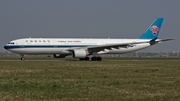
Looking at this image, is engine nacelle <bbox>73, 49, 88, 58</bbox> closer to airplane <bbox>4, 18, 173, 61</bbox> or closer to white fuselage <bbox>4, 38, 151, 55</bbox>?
airplane <bbox>4, 18, 173, 61</bbox>

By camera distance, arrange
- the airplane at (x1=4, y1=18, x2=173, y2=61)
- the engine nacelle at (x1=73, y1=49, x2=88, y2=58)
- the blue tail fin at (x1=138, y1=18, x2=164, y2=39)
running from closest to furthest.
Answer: the engine nacelle at (x1=73, y1=49, x2=88, y2=58) → the airplane at (x1=4, y1=18, x2=173, y2=61) → the blue tail fin at (x1=138, y1=18, x2=164, y2=39)

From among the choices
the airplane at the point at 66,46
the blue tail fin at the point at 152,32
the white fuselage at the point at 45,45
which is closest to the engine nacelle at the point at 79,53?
the airplane at the point at 66,46

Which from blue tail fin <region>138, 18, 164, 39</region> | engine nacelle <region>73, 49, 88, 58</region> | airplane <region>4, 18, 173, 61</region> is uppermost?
blue tail fin <region>138, 18, 164, 39</region>

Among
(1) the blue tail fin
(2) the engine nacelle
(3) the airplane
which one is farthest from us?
(1) the blue tail fin

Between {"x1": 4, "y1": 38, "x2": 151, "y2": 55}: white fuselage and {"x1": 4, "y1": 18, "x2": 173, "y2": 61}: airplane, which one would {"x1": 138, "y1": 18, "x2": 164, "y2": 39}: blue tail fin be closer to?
{"x1": 4, "y1": 18, "x2": 173, "y2": 61}: airplane

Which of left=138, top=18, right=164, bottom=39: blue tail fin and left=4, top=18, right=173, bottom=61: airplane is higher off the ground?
left=138, top=18, right=164, bottom=39: blue tail fin

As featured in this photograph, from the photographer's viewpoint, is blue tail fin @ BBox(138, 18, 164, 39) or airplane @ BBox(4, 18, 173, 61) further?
blue tail fin @ BBox(138, 18, 164, 39)

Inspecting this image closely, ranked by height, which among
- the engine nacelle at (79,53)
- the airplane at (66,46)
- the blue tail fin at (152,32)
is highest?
the blue tail fin at (152,32)

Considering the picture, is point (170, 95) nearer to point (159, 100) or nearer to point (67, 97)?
point (159, 100)

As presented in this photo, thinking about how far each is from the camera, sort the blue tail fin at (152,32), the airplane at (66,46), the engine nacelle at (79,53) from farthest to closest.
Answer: the blue tail fin at (152,32)
the airplane at (66,46)
the engine nacelle at (79,53)

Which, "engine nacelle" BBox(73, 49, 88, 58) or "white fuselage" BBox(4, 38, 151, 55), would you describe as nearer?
"engine nacelle" BBox(73, 49, 88, 58)

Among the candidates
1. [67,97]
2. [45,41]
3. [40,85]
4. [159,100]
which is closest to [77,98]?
[67,97]

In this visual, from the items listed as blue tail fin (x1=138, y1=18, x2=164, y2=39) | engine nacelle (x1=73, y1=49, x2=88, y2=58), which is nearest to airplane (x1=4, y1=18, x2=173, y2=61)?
engine nacelle (x1=73, y1=49, x2=88, y2=58)

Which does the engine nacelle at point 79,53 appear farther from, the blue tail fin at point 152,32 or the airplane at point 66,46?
the blue tail fin at point 152,32
